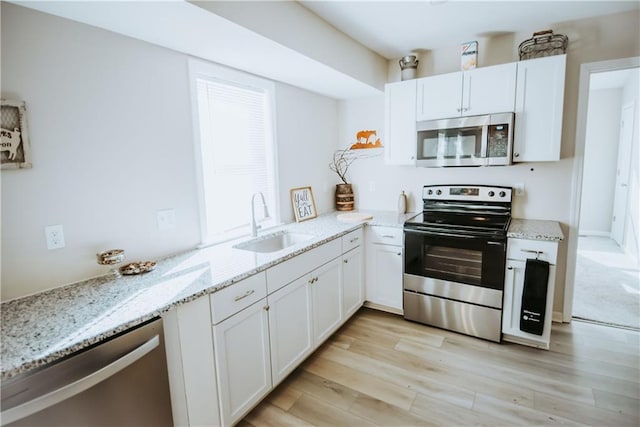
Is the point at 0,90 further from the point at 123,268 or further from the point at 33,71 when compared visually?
the point at 123,268

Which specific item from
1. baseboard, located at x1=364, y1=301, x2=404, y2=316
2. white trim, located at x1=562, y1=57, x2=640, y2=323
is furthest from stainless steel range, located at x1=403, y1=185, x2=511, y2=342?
white trim, located at x1=562, y1=57, x2=640, y2=323

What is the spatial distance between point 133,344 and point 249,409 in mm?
894

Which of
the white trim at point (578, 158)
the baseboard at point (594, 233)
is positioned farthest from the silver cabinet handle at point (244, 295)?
the baseboard at point (594, 233)

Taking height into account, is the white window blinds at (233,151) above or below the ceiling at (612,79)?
below

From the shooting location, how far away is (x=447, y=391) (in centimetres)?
205

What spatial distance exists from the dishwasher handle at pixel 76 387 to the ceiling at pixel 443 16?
2105 millimetres

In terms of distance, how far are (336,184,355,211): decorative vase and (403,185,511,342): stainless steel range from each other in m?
0.83

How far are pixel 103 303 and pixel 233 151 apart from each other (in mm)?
1434

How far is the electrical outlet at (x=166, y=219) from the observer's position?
195 cm

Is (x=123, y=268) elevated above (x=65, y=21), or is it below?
below

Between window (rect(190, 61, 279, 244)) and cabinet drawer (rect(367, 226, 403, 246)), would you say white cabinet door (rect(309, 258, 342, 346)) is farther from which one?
window (rect(190, 61, 279, 244))

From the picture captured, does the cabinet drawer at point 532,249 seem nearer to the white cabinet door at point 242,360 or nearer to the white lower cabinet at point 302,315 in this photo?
the white lower cabinet at point 302,315

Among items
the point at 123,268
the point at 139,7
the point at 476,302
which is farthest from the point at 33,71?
the point at 476,302

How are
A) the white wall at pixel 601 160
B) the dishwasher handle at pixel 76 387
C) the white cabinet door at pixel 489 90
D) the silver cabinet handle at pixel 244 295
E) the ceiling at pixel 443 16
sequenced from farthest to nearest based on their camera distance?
1. the white wall at pixel 601 160
2. the white cabinet door at pixel 489 90
3. the ceiling at pixel 443 16
4. the silver cabinet handle at pixel 244 295
5. the dishwasher handle at pixel 76 387
